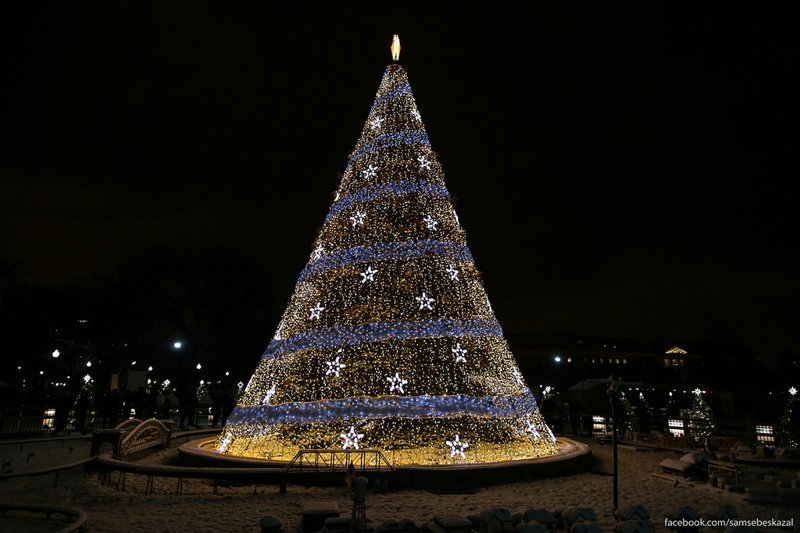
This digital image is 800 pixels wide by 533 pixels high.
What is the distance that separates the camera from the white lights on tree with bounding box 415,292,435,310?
1273cm

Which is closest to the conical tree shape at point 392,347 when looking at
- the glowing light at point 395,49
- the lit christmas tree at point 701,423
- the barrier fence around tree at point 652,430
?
the glowing light at point 395,49

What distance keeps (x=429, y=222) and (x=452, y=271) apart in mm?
1275

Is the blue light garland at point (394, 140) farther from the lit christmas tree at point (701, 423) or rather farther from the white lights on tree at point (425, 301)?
the lit christmas tree at point (701, 423)

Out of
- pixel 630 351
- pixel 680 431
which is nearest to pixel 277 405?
pixel 680 431

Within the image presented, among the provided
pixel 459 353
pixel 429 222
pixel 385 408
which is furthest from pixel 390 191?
pixel 385 408

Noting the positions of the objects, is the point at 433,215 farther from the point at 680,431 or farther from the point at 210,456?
the point at 680,431

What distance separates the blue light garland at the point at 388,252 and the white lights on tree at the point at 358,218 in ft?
2.04

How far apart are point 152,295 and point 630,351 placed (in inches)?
4283

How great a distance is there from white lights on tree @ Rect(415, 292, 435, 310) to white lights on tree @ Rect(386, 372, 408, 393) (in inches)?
63.0

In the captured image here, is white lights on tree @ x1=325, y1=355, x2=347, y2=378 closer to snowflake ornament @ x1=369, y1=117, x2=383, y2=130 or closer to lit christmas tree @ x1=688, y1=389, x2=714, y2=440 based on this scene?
snowflake ornament @ x1=369, y1=117, x2=383, y2=130

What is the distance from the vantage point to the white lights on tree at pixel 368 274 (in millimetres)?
13148

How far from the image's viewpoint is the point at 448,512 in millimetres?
8539

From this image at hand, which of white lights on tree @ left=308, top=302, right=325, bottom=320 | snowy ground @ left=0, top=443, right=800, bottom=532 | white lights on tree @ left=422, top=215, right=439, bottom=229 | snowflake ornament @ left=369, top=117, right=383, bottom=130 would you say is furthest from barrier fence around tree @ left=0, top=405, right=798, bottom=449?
snowflake ornament @ left=369, top=117, right=383, bottom=130

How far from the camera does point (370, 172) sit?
14.0m
